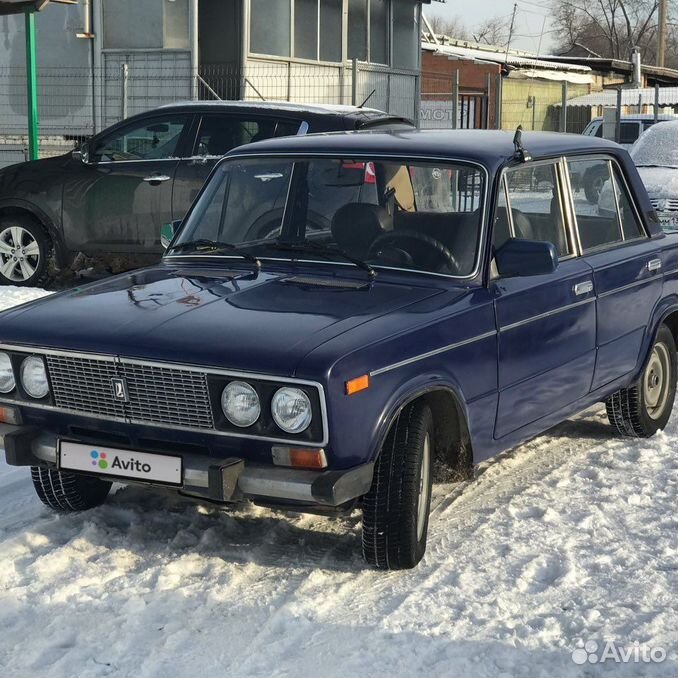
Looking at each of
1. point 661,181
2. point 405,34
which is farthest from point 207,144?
point 405,34

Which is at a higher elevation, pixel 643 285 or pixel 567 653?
pixel 643 285

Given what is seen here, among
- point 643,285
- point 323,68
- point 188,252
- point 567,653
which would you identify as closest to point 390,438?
point 567,653

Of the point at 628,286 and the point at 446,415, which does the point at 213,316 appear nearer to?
the point at 446,415

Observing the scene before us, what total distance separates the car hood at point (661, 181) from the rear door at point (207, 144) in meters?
7.01

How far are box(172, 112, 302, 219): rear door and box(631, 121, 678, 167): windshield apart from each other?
8.22m

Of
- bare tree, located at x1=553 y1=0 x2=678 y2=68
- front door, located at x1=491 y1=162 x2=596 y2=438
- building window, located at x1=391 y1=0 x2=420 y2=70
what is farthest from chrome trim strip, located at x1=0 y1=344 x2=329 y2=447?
bare tree, located at x1=553 y1=0 x2=678 y2=68

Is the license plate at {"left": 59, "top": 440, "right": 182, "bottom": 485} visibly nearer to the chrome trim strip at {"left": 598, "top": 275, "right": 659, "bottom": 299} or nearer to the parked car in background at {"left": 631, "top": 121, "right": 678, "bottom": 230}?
the chrome trim strip at {"left": 598, "top": 275, "right": 659, "bottom": 299}

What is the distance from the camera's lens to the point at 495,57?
42.4 metres

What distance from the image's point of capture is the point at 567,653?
13.0 ft

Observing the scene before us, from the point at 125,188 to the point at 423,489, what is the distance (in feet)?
23.9

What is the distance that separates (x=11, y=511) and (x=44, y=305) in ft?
3.42

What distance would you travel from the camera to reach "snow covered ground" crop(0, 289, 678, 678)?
3.93m

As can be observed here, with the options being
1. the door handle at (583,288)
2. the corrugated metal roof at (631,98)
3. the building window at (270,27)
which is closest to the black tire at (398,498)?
the door handle at (583,288)

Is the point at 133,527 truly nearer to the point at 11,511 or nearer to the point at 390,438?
the point at 11,511
